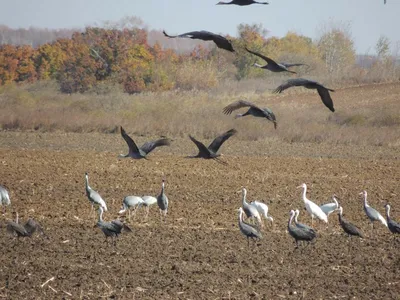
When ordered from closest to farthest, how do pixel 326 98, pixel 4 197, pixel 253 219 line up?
pixel 326 98, pixel 253 219, pixel 4 197

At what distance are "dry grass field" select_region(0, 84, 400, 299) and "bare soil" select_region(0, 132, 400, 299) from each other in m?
0.03

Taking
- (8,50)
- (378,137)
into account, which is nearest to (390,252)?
(378,137)

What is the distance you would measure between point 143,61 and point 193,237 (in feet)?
159

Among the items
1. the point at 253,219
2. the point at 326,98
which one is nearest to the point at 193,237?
the point at 253,219

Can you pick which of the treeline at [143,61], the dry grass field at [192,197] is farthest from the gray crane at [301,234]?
the treeline at [143,61]

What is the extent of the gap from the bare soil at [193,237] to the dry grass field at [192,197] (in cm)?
3

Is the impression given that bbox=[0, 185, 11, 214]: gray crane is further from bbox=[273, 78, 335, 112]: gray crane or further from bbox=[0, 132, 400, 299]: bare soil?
bbox=[273, 78, 335, 112]: gray crane

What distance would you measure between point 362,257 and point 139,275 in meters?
3.48

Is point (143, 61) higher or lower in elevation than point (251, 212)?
lower

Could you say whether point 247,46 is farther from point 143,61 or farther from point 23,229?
point 23,229

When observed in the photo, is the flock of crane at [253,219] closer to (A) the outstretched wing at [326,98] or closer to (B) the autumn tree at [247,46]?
(A) the outstretched wing at [326,98]

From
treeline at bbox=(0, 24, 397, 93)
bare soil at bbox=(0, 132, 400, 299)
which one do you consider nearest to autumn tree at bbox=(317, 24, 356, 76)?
treeline at bbox=(0, 24, 397, 93)

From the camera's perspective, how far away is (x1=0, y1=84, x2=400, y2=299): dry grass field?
1133 centimetres

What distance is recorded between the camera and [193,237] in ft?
47.9
